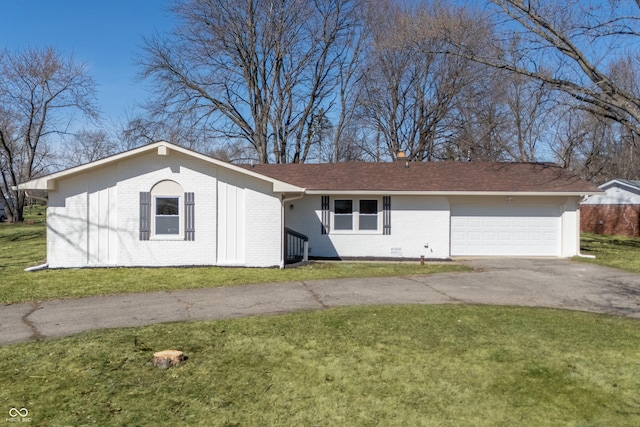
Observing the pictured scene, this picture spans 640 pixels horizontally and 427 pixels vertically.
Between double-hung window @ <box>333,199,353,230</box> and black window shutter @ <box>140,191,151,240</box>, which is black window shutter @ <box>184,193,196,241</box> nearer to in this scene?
→ black window shutter @ <box>140,191,151,240</box>

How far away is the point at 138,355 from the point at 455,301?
19.3 ft

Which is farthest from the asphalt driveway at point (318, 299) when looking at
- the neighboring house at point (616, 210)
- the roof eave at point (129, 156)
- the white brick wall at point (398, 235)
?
the neighboring house at point (616, 210)

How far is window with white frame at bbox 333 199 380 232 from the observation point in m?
15.8

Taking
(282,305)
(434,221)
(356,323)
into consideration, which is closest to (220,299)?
(282,305)

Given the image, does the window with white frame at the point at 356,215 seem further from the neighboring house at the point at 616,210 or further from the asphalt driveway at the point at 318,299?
the neighboring house at the point at 616,210

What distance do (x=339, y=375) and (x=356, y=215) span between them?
1121cm

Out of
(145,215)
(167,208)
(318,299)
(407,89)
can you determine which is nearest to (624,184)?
(407,89)

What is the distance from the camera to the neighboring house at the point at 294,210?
12742 millimetres

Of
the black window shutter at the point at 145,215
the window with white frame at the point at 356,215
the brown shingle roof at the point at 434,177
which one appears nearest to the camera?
the black window shutter at the point at 145,215

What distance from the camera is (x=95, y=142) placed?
→ 4900cm

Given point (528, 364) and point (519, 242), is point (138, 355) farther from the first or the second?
point (519, 242)

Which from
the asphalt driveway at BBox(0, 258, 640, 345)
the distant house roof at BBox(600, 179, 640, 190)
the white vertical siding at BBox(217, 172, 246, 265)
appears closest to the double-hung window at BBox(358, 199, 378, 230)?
the asphalt driveway at BBox(0, 258, 640, 345)

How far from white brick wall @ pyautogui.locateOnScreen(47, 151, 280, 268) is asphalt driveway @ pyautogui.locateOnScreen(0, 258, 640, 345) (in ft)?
10.8

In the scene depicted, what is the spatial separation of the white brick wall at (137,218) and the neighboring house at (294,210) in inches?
1.2
